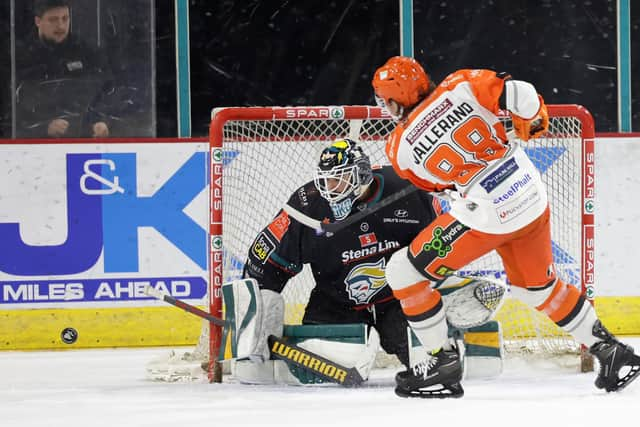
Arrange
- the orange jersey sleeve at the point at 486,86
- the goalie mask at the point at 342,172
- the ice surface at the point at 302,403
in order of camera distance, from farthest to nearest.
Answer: the goalie mask at the point at 342,172, the orange jersey sleeve at the point at 486,86, the ice surface at the point at 302,403

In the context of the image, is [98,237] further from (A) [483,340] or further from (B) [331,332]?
(A) [483,340]

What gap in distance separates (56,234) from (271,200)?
1.05 m

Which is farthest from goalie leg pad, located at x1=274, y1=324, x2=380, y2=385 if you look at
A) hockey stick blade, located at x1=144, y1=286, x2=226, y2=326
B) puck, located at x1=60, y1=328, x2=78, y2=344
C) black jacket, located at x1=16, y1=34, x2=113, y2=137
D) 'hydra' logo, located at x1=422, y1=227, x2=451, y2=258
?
black jacket, located at x1=16, y1=34, x2=113, y2=137

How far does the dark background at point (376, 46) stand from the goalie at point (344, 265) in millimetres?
1935

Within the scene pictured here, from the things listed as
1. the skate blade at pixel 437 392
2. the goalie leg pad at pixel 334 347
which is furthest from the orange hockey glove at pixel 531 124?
the goalie leg pad at pixel 334 347

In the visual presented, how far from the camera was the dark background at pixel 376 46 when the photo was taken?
6.09 meters

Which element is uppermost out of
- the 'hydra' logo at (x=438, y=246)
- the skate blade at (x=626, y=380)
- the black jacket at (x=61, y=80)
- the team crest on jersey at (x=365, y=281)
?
the black jacket at (x=61, y=80)

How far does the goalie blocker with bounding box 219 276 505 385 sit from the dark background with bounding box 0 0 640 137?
209 centimetres

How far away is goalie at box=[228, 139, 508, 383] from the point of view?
411cm

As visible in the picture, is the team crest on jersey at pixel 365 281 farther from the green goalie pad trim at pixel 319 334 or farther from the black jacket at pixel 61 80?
the black jacket at pixel 61 80

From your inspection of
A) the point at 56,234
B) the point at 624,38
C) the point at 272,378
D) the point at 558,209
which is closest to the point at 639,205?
the point at 558,209

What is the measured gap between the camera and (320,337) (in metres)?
4.12

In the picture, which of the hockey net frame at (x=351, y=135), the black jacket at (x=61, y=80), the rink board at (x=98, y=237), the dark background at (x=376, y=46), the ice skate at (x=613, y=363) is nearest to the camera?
the ice skate at (x=613, y=363)

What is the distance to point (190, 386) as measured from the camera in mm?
4160
